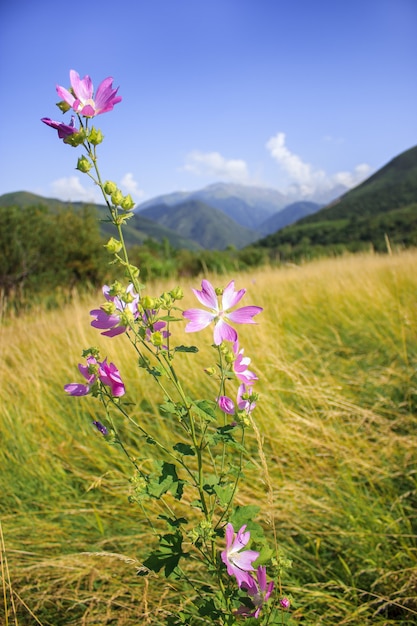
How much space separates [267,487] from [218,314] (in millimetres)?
1276

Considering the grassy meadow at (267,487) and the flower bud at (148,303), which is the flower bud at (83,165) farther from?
the grassy meadow at (267,487)

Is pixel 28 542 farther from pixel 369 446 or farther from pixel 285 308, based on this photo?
pixel 285 308

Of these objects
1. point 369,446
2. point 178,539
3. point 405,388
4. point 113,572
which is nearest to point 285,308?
point 405,388

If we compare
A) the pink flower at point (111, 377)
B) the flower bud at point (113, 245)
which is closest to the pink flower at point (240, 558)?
the pink flower at point (111, 377)

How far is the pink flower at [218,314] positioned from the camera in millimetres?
776

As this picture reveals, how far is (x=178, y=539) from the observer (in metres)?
0.83

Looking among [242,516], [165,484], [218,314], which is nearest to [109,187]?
[218,314]

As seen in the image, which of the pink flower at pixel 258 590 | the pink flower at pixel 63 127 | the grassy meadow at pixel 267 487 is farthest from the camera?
the grassy meadow at pixel 267 487

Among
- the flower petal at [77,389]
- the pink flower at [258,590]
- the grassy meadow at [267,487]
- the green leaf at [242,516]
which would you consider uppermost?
the flower petal at [77,389]

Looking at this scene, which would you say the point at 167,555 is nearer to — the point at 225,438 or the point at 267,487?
the point at 225,438

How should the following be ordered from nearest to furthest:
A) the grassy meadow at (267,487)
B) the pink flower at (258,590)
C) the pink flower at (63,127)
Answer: the pink flower at (63,127) < the pink flower at (258,590) < the grassy meadow at (267,487)

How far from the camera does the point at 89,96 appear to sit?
0.77 m

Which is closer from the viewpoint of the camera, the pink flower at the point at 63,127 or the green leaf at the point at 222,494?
the pink flower at the point at 63,127

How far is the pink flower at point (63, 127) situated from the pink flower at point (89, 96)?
3 centimetres
